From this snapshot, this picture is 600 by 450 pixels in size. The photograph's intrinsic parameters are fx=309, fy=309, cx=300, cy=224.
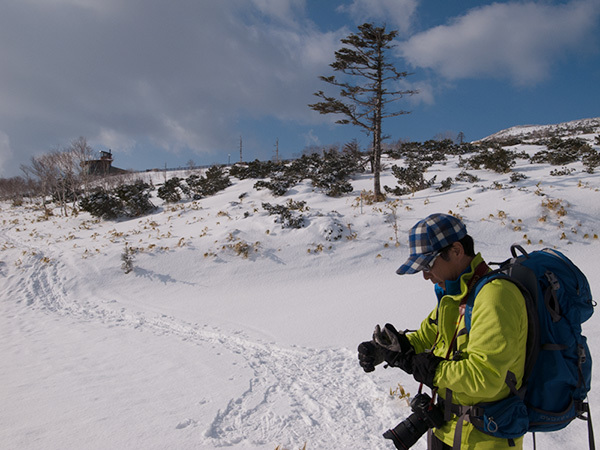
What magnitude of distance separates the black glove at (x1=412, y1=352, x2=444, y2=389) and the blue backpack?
0.93ft

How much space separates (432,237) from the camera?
1739 millimetres

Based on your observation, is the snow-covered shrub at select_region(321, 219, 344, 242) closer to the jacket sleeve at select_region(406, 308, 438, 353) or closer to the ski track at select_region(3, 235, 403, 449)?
the ski track at select_region(3, 235, 403, 449)

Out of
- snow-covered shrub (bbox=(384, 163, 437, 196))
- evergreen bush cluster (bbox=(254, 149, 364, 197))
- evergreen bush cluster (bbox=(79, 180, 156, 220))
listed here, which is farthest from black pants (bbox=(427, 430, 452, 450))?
evergreen bush cluster (bbox=(79, 180, 156, 220))

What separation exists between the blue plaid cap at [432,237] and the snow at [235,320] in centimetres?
200

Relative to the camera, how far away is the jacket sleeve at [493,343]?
4.43ft

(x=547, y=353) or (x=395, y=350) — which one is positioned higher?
(x=547, y=353)

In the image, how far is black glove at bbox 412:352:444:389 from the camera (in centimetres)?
157

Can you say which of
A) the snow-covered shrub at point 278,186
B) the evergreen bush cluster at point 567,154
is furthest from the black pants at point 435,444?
the evergreen bush cluster at point 567,154

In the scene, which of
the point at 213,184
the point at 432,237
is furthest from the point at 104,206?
the point at 432,237

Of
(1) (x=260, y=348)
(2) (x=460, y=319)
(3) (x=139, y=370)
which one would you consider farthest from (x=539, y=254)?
(3) (x=139, y=370)

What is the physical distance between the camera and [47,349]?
215 inches

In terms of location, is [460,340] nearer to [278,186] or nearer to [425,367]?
[425,367]

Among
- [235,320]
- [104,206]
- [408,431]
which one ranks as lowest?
[235,320]

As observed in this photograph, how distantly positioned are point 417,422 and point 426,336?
531 mm
